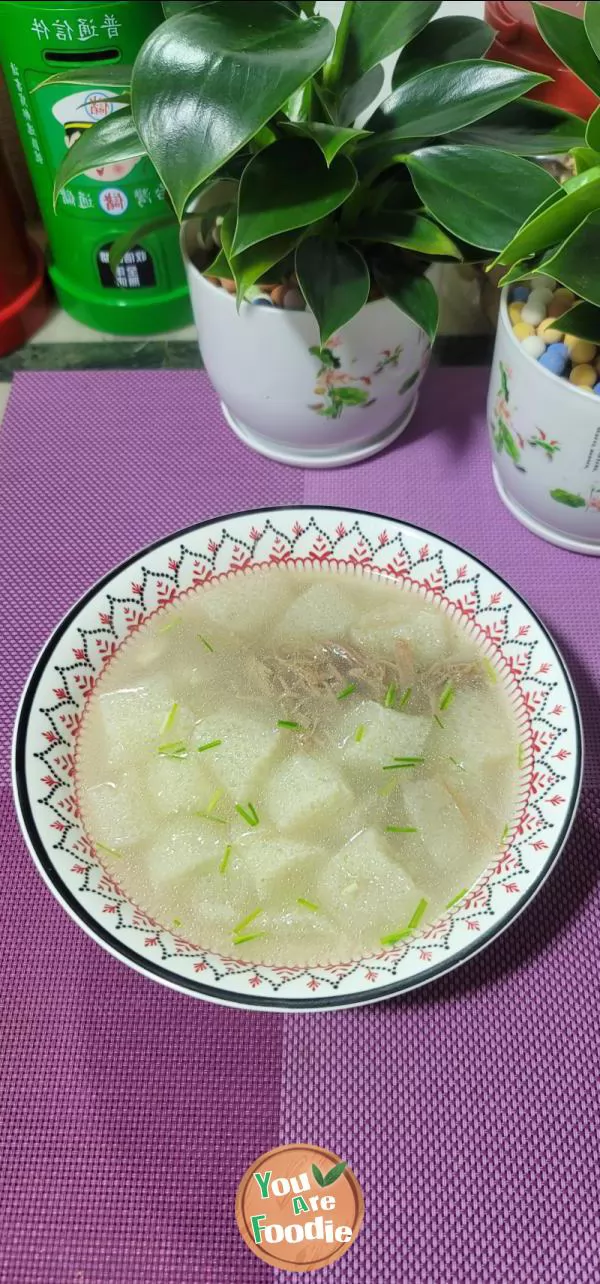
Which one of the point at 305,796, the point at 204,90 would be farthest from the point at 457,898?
the point at 204,90

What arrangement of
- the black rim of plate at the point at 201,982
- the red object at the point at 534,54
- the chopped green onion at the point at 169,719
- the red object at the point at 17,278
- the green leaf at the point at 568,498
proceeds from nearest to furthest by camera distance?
the black rim of plate at the point at 201,982 → the chopped green onion at the point at 169,719 → the green leaf at the point at 568,498 → the red object at the point at 534,54 → the red object at the point at 17,278

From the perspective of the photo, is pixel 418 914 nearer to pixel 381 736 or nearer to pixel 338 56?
pixel 381 736

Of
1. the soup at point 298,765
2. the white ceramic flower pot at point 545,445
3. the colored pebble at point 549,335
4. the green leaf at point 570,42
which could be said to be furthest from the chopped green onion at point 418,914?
the green leaf at point 570,42

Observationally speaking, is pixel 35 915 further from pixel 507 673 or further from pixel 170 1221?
pixel 507 673

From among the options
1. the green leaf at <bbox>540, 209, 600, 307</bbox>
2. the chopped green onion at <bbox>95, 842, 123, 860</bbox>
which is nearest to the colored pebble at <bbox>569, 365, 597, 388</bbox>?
the green leaf at <bbox>540, 209, 600, 307</bbox>

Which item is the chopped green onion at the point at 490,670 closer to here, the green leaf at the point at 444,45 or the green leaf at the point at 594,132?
the green leaf at the point at 594,132

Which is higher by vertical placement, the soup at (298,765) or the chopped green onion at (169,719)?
the chopped green onion at (169,719)

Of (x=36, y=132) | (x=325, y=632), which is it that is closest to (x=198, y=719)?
(x=325, y=632)
